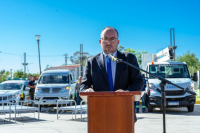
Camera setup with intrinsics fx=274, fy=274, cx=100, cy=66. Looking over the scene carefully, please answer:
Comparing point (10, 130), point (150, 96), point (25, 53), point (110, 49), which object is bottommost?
point (10, 130)

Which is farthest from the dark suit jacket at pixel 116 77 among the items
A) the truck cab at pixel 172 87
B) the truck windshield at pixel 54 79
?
the truck windshield at pixel 54 79

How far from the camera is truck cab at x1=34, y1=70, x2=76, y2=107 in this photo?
14521 millimetres

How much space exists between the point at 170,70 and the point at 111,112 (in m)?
11.3

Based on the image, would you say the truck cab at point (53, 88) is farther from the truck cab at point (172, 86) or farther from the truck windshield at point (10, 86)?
the truck cab at point (172, 86)

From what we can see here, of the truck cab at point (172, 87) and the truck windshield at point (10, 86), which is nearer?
the truck cab at point (172, 87)

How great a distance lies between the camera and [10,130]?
856 centimetres

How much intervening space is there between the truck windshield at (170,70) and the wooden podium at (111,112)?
10.8 meters

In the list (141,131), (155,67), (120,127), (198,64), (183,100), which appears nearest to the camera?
(120,127)

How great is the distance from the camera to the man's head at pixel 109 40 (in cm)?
320

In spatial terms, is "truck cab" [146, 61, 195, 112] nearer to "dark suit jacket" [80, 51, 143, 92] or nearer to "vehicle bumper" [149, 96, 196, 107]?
"vehicle bumper" [149, 96, 196, 107]

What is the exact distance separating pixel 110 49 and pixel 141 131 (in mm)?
5287

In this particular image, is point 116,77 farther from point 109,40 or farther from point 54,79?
point 54,79

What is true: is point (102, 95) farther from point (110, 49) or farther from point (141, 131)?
point (141, 131)

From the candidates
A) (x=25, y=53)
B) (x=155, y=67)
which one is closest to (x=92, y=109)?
(x=155, y=67)
